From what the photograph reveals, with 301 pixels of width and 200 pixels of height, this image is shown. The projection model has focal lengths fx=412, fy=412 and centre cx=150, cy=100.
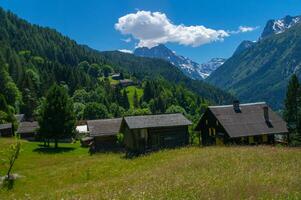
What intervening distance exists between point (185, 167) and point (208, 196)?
1163cm

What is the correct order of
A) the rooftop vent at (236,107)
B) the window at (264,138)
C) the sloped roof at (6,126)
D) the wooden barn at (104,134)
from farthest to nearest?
1. the sloped roof at (6,126)
2. the wooden barn at (104,134)
3. the rooftop vent at (236,107)
4. the window at (264,138)

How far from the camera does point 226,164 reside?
25.4 meters

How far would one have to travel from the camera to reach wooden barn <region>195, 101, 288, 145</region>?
5691cm

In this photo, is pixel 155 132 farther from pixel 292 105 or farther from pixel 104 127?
pixel 292 105

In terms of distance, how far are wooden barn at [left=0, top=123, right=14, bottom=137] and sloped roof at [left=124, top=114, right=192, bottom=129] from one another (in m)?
38.2

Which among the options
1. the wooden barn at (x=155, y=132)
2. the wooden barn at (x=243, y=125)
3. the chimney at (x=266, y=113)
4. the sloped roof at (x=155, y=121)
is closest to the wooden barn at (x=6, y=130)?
the wooden barn at (x=155, y=132)

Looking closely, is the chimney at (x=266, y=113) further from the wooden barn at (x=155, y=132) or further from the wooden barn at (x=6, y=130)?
the wooden barn at (x=6, y=130)

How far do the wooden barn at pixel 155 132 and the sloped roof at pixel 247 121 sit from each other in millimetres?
7028

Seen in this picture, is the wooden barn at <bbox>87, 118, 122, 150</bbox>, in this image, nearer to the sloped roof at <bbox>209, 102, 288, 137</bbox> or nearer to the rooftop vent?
the sloped roof at <bbox>209, 102, 288, 137</bbox>

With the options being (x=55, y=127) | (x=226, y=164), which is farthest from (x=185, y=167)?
(x=55, y=127)

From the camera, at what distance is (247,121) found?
58781 millimetres

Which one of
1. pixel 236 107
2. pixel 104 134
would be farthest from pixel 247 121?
pixel 104 134

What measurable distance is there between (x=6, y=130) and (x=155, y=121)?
42774mm

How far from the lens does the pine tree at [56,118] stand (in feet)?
245
